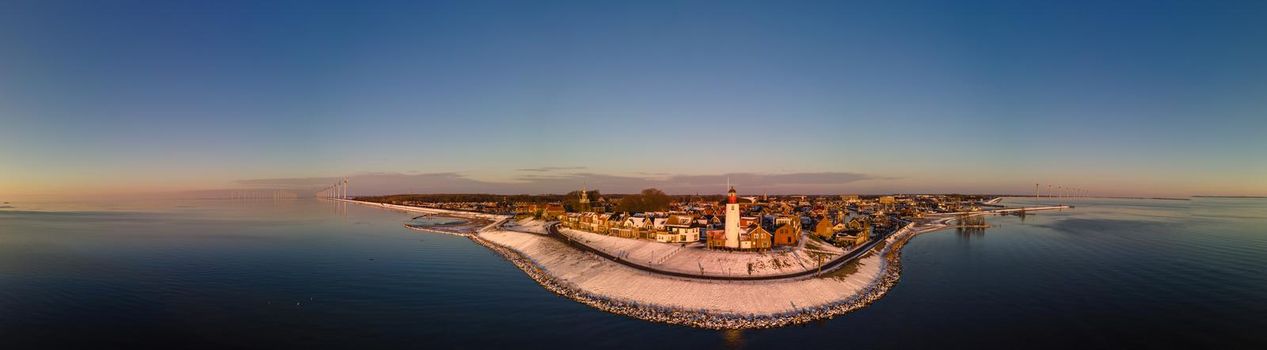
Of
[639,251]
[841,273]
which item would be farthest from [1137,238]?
[639,251]

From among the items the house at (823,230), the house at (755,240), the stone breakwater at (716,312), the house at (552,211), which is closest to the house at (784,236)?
the house at (755,240)

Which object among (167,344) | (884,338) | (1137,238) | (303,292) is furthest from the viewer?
(1137,238)

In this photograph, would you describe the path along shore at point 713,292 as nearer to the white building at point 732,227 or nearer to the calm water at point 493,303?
the calm water at point 493,303

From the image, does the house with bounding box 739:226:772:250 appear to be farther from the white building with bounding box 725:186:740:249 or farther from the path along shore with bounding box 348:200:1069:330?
the path along shore with bounding box 348:200:1069:330

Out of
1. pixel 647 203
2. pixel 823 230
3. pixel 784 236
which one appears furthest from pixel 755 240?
pixel 647 203

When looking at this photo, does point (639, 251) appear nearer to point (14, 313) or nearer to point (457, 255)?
point (457, 255)
